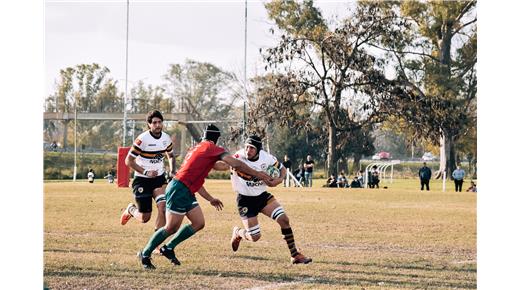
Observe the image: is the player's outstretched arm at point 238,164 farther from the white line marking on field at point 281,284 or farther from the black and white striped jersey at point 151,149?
the black and white striped jersey at point 151,149

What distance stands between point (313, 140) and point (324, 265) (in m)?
36.1

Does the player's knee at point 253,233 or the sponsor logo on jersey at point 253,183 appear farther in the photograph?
the player's knee at point 253,233

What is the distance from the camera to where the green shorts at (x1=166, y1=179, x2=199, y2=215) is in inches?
397

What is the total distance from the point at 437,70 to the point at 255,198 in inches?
1311

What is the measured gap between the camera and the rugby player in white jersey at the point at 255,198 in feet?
35.4

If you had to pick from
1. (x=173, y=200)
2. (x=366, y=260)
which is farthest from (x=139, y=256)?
(x=366, y=260)

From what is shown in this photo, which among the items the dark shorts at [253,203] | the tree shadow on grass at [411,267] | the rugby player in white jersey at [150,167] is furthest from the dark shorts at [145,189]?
the tree shadow on grass at [411,267]

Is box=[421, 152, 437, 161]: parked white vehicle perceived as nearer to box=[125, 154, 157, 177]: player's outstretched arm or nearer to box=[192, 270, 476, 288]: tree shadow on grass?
box=[125, 154, 157, 177]: player's outstretched arm

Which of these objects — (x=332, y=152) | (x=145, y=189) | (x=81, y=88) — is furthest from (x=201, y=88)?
(x=145, y=189)

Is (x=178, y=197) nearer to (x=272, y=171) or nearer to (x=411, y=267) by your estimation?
(x=272, y=171)

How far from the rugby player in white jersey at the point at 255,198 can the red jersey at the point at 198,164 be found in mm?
839

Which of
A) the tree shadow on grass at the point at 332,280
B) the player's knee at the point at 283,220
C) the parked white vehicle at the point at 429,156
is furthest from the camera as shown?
the parked white vehicle at the point at 429,156

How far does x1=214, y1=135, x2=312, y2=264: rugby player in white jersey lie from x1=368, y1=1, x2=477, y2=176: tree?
102 feet
